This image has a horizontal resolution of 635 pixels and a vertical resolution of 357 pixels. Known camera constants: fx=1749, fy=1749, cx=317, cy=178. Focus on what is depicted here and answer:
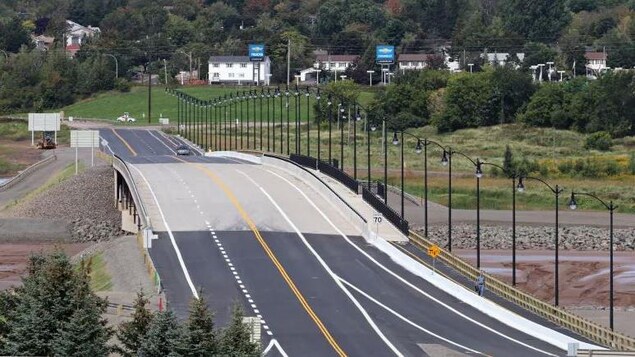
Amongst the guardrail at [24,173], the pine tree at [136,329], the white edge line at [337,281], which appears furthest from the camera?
the guardrail at [24,173]

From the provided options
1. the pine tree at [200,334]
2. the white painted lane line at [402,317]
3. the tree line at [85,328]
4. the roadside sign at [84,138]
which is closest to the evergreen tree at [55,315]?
the tree line at [85,328]

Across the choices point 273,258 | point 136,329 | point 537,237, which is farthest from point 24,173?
point 136,329

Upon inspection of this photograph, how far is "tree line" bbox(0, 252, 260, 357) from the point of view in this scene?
45312mm

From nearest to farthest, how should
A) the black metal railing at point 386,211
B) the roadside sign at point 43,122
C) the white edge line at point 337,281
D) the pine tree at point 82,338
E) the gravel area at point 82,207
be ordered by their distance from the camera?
the pine tree at point 82,338 → the white edge line at point 337,281 → the black metal railing at point 386,211 → the gravel area at point 82,207 → the roadside sign at point 43,122

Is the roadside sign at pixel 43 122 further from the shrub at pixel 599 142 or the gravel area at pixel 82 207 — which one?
the shrub at pixel 599 142

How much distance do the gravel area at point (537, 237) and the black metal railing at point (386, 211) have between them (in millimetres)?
12594

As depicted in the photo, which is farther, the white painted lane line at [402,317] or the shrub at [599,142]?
the shrub at [599,142]

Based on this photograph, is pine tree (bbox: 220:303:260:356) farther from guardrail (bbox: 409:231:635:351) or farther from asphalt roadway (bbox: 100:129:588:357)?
guardrail (bbox: 409:231:635:351)

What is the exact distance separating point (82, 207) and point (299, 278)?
54244mm

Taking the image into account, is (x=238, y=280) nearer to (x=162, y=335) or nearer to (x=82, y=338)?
(x=82, y=338)

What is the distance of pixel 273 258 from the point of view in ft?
286

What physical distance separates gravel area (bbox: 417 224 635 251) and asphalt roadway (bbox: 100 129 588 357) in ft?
37.6

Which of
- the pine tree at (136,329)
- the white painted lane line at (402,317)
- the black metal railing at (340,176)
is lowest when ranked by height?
the white painted lane line at (402,317)

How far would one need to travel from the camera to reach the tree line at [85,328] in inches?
1784
